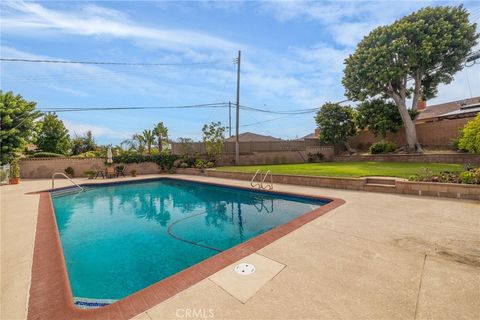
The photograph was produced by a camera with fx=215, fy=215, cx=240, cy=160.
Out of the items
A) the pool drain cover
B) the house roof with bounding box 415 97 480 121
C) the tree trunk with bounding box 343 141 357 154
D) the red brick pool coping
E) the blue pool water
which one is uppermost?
the house roof with bounding box 415 97 480 121

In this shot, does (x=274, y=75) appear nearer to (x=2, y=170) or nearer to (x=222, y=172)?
(x=222, y=172)

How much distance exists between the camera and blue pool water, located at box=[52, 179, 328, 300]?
3.70 m

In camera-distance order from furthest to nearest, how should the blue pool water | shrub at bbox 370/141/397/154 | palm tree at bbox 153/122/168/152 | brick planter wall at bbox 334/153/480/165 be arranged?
palm tree at bbox 153/122/168/152, shrub at bbox 370/141/397/154, brick planter wall at bbox 334/153/480/165, the blue pool water

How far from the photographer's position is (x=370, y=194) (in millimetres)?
7238

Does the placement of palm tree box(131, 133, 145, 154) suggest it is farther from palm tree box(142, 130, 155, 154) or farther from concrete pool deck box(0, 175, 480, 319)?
concrete pool deck box(0, 175, 480, 319)

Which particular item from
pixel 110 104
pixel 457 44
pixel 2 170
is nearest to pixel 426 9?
pixel 457 44

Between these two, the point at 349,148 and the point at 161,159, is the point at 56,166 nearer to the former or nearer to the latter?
the point at 161,159

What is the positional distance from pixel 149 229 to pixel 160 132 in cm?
1515

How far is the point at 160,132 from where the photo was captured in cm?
1958

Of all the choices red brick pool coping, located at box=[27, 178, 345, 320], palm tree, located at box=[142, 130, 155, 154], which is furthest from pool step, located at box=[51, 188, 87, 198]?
palm tree, located at box=[142, 130, 155, 154]

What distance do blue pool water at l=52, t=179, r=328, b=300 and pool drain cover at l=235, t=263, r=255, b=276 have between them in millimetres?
1449

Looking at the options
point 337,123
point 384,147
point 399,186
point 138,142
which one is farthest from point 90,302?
point 337,123

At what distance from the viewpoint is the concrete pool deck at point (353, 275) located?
6.73ft

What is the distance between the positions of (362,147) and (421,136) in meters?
4.26
